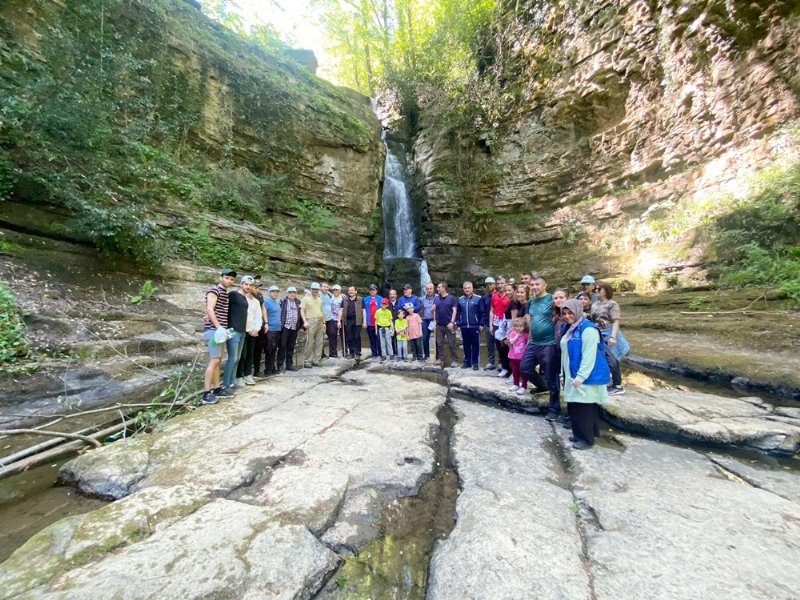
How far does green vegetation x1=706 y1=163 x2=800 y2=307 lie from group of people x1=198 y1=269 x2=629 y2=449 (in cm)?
598

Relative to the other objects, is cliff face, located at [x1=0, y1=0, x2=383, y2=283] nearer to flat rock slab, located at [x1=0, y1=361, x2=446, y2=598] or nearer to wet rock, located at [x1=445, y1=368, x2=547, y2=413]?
flat rock slab, located at [x1=0, y1=361, x2=446, y2=598]

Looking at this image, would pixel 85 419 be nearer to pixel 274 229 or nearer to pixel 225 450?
pixel 225 450

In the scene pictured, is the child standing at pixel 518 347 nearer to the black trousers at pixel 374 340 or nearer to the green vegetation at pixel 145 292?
the black trousers at pixel 374 340

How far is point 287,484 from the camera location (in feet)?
10.2

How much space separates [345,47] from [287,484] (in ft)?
109

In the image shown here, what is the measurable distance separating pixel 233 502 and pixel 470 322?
17.9ft

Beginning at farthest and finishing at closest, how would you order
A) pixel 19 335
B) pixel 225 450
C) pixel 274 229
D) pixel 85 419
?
pixel 274 229, pixel 19 335, pixel 85 419, pixel 225 450

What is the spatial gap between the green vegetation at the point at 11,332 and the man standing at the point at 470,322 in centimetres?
745

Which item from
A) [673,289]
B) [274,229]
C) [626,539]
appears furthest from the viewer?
[274,229]

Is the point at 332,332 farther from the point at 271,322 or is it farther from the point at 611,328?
the point at 611,328

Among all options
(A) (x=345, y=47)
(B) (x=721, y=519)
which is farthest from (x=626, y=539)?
(A) (x=345, y=47)

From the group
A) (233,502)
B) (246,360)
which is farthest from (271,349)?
(233,502)

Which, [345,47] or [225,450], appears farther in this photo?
[345,47]

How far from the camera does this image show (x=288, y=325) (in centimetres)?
746
